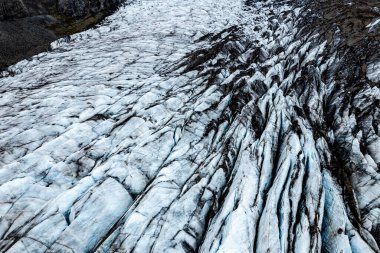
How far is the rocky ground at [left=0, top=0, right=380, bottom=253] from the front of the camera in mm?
11867

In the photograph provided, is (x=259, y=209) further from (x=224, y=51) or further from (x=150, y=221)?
(x=224, y=51)

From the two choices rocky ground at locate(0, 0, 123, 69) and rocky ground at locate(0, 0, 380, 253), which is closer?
rocky ground at locate(0, 0, 380, 253)

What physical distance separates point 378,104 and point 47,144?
68.3ft

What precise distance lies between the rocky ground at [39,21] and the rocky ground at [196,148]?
12.0 ft

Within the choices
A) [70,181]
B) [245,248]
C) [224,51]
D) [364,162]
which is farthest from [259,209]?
[224,51]

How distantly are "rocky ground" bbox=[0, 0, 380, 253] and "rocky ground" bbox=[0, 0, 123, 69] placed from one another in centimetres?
364

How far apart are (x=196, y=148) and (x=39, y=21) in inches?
1365

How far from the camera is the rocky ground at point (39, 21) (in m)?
31.3

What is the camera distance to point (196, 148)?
1662cm

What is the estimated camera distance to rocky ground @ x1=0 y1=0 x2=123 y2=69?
103 ft

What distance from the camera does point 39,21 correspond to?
38.9m

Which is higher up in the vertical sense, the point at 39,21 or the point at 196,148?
the point at 39,21

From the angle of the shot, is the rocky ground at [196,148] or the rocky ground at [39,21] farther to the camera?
the rocky ground at [39,21]

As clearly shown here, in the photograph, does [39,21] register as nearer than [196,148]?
No
